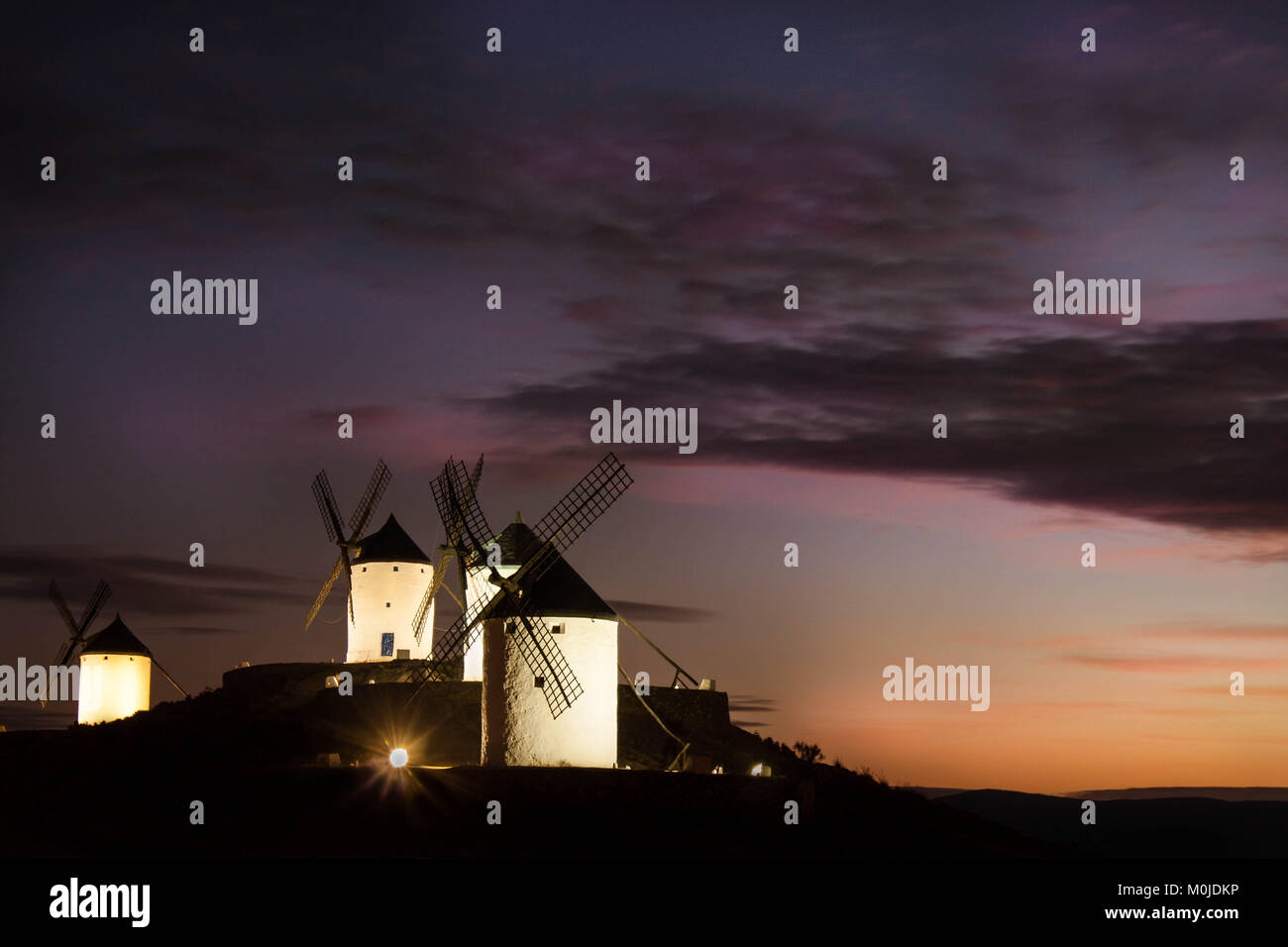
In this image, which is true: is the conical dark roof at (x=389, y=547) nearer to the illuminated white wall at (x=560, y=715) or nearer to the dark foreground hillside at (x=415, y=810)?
the dark foreground hillside at (x=415, y=810)

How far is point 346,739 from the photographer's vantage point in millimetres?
38562

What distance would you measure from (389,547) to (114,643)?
40.7 ft

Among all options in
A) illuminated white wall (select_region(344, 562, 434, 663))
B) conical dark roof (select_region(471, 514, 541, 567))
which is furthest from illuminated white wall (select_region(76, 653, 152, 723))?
conical dark roof (select_region(471, 514, 541, 567))

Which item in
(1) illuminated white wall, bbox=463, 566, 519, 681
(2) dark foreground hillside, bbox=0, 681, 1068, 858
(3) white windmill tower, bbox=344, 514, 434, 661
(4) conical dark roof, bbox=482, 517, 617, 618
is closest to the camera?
(2) dark foreground hillside, bbox=0, 681, 1068, 858

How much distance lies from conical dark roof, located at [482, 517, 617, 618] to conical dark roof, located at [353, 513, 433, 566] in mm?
12539

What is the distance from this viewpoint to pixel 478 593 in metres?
38.5

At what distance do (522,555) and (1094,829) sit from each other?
5877 cm

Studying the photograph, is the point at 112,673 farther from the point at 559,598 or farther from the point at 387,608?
the point at 559,598

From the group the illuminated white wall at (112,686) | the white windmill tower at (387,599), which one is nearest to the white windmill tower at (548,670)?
the white windmill tower at (387,599)

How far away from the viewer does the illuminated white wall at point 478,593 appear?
121ft

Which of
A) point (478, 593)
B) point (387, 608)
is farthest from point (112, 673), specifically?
point (478, 593)

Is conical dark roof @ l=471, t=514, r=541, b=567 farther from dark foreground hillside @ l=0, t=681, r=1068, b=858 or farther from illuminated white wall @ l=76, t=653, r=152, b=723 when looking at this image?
illuminated white wall @ l=76, t=653, r=152, b=723

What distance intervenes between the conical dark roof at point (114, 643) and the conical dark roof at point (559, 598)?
23458mm

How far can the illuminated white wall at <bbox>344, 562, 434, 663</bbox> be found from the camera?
45.3 m
